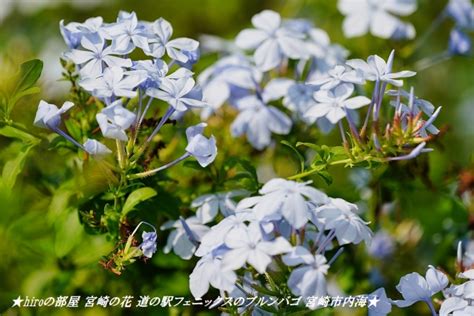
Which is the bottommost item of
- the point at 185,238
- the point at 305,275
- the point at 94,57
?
the point at 185,238

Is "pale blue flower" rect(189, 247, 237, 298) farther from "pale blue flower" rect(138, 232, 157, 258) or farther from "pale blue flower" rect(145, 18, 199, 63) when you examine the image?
"pale blue flower" rect(145, 18, 199, 63)

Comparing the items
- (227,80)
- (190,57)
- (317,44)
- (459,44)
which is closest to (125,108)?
(190,57)

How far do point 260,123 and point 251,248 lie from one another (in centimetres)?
45

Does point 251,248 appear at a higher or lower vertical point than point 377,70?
lower

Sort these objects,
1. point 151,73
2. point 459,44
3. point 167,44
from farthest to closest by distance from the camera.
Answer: point 459,44 → point 167,44 → point 151,73

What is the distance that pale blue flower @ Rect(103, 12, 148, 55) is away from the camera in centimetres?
101

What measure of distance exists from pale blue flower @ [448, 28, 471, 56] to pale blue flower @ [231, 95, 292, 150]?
407mm

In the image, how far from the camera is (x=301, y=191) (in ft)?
2.96

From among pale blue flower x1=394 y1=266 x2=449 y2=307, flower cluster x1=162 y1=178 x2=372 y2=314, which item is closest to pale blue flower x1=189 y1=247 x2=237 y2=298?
flower cluster x1=162 y1=178 x2=372 y2=314

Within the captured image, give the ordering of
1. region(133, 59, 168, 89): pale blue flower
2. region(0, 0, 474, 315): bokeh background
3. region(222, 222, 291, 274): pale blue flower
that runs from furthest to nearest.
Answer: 1. region(0, 0, 474, 315): bokeh background
2. region(133, 59, 168, 89): pale blue flower
3. region(222, 222, 291, 274): pale blue flower

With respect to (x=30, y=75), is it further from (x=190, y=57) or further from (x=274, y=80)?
(x=274, y=80)

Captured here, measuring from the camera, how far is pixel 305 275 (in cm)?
87

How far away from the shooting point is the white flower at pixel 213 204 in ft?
3.56

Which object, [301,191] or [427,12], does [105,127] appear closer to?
[301,191]
